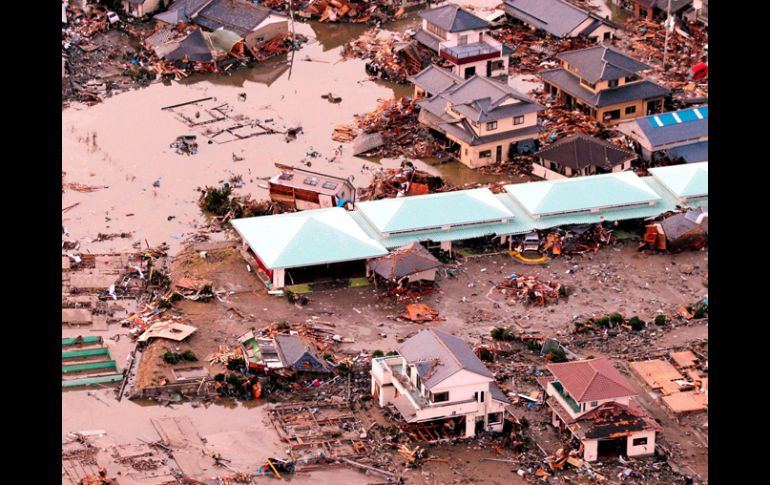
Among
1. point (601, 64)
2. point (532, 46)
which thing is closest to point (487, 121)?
point (601, 64)

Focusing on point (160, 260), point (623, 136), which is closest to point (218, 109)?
point (160, 260)

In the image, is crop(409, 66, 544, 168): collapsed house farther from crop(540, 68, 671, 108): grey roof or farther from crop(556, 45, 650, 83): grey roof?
crop(556, 45, 650, 83): grey roof

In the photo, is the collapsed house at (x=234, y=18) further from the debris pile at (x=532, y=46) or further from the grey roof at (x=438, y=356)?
the grey roof at (x=438, y=356)

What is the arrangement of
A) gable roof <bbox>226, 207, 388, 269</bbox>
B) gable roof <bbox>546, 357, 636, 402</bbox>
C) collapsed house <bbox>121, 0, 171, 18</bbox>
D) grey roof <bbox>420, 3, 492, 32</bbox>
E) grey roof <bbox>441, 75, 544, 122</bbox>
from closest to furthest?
gable roof <bbox>546, 357, 636, 402</bbox> < gable roof <bbox>226, 207, 388, 269</bbox> < grey roof <bbox>441, 75, 544, 122</bbox> < grey roof <bbox>420, 3, 492, 32</bbox> < collapsed house <bbox>121, 0, 171, 18</bbox>

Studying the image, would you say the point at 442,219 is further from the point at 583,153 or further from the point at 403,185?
the point at 583,153

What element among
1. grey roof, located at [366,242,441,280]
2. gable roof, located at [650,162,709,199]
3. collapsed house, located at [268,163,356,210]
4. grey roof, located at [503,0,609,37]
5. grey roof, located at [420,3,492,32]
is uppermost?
grey roof, located at [503,0,609,37]

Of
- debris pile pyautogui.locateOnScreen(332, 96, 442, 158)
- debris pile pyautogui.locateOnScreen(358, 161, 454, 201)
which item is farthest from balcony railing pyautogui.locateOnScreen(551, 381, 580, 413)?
debris pile pyautogui.locateOnScreen(332, 96, 442, 158)
